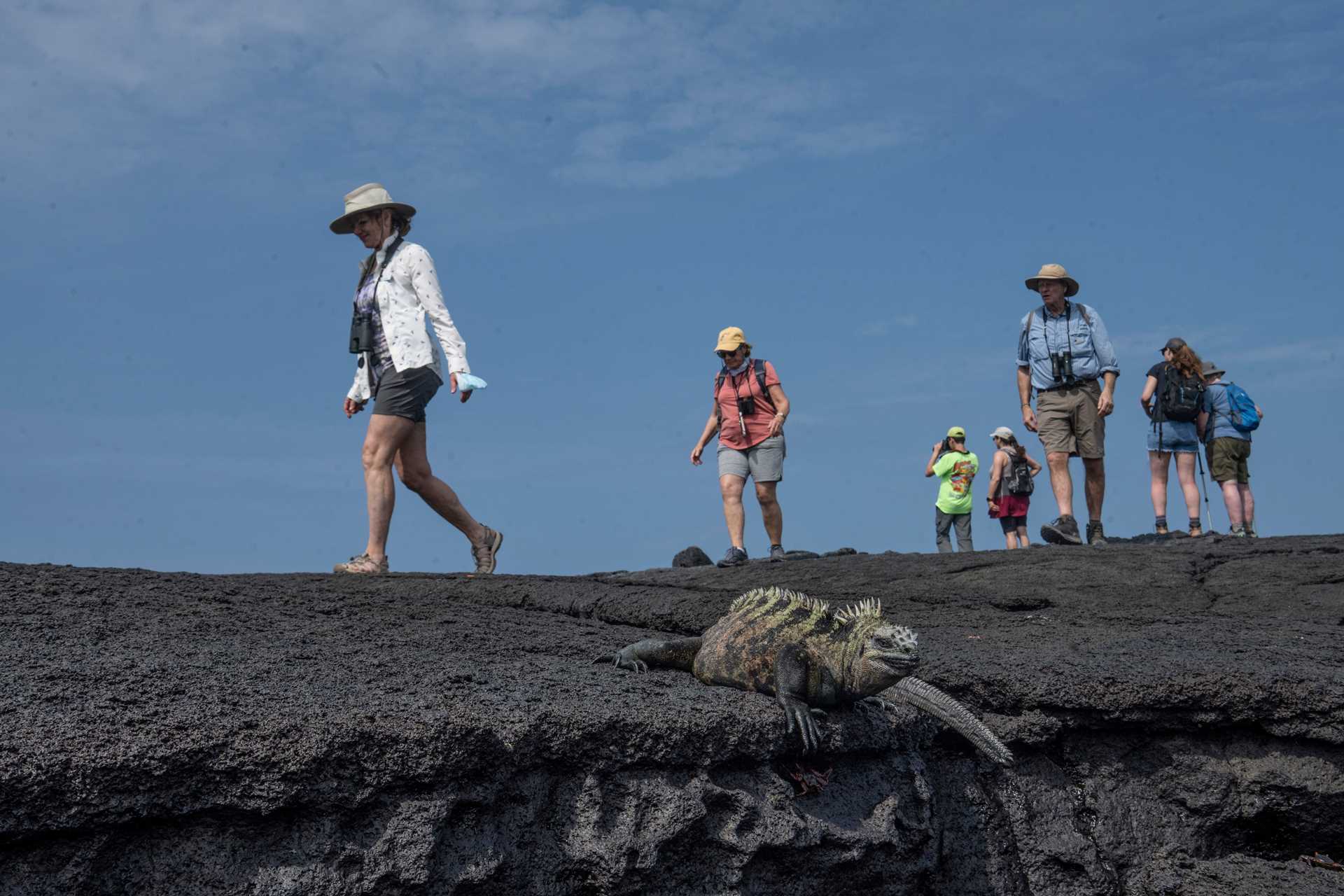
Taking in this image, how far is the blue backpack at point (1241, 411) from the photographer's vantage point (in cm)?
1338

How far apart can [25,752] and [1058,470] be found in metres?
9.49

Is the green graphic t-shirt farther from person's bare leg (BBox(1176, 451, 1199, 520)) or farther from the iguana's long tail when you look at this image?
the iguana's long tail

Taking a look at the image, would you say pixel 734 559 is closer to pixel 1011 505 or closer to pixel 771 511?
pixel 771 511

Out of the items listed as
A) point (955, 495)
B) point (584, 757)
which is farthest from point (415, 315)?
point (955, 495)

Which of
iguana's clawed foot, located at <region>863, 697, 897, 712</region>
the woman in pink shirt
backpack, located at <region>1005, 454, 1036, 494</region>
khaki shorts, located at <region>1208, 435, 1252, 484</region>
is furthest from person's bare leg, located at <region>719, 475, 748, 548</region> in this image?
iguana's clawed foot, located at <region>863, 697, 897, 712</region>

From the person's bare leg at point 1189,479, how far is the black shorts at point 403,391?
8213 mm

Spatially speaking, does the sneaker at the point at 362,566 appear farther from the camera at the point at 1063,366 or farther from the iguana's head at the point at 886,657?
the camera at the point at 1063,366

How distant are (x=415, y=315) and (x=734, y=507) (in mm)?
3726

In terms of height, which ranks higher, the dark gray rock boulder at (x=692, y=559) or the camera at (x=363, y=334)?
the camera at (x=363, y=334)

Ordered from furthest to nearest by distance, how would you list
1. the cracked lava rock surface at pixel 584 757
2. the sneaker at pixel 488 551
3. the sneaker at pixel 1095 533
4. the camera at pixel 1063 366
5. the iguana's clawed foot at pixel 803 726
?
the sneaker at pixel 1095 533 < the camera at pixel 1063 366 < the sneaker at pixel 488 551 < the iguana's clawed foot at pixel 803 726 < the cracked lava rock surface at pixel 584 757

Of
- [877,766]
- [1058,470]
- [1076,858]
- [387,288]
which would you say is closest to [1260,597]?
[1058,470]

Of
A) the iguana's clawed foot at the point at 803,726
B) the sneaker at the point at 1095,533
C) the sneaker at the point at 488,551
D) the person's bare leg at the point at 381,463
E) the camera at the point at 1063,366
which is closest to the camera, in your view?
the iguana's clawed foot at the point at 803,726

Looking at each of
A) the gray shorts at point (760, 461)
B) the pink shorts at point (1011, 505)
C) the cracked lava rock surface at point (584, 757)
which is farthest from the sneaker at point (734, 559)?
the pink shorts at point (1011, 505)

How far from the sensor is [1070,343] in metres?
11.3
